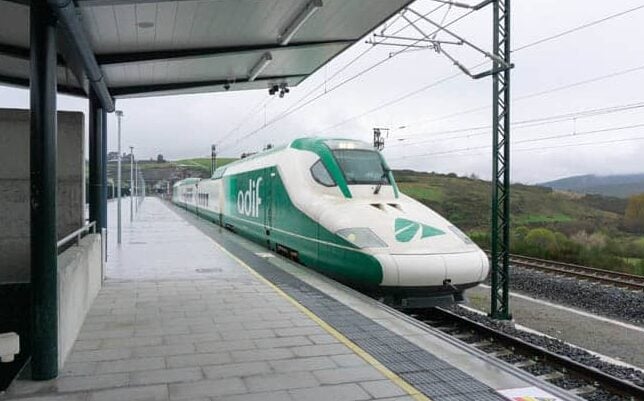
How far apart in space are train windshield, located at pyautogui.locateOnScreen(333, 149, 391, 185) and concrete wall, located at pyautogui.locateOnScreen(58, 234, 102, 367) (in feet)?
16.2

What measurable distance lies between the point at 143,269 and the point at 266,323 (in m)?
5.19

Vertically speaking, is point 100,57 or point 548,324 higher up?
point 100,57

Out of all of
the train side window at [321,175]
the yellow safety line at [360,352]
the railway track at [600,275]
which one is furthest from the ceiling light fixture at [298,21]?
the railway track at [600,275]

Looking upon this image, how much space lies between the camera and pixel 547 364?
702cm

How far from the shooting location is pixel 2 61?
7.80 m

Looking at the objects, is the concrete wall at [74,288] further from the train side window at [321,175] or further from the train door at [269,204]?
the train door at [269,204]

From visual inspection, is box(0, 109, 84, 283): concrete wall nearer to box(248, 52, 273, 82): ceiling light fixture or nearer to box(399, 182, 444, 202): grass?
box(248, 52, 273, 82): ceiling light fixture

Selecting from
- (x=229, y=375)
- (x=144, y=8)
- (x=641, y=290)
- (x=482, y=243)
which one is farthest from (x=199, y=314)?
(x=482, y=243)

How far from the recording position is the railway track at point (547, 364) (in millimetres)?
6027

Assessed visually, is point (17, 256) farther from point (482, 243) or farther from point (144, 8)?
point (482, 243)

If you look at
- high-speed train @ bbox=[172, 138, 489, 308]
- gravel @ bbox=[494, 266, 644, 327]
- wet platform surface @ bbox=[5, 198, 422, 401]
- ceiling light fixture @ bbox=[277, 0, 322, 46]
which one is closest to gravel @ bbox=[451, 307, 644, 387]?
high-speed train @ bbox=[172, 138, 489, 308]

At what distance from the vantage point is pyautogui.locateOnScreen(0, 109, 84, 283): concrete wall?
7445mm

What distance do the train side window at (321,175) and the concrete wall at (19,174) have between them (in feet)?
15.5

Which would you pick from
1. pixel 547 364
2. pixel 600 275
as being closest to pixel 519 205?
pixel 600 275
